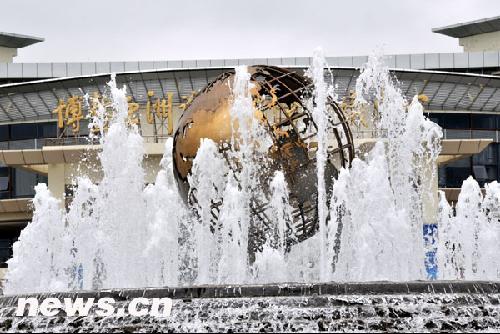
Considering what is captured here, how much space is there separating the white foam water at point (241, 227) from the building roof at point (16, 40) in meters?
23.3

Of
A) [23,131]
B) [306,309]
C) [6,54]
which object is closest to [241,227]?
[306,309]

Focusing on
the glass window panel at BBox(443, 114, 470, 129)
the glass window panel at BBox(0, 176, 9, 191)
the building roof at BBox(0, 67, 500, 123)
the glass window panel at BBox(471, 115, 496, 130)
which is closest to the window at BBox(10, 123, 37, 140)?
the building roof at BBox(0, 67, 500, 123)

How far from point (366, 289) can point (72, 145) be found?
21.6 metres

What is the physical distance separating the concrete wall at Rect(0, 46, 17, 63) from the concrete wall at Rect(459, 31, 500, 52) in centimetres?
1949

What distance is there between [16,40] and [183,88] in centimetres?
1664

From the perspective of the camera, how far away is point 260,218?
50.0ft

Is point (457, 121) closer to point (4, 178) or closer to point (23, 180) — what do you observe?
point (23, 180)

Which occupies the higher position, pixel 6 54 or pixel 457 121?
pixel 6 54

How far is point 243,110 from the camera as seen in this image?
600 inches

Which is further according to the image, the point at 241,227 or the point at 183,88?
the point at 183,88

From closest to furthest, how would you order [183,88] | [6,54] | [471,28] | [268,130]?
1. [268,130]
2. [183,88]
3. [471,28]
4. [6,54]

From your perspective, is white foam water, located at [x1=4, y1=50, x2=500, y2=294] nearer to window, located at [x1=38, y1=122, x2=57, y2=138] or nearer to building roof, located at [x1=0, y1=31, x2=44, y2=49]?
Result: window, located at [x1=38, y1=122, x2=57, y2=138]

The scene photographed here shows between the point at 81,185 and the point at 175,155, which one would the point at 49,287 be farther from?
the point at 175,155

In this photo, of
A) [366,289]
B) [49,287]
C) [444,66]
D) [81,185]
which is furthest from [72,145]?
[366,289]
